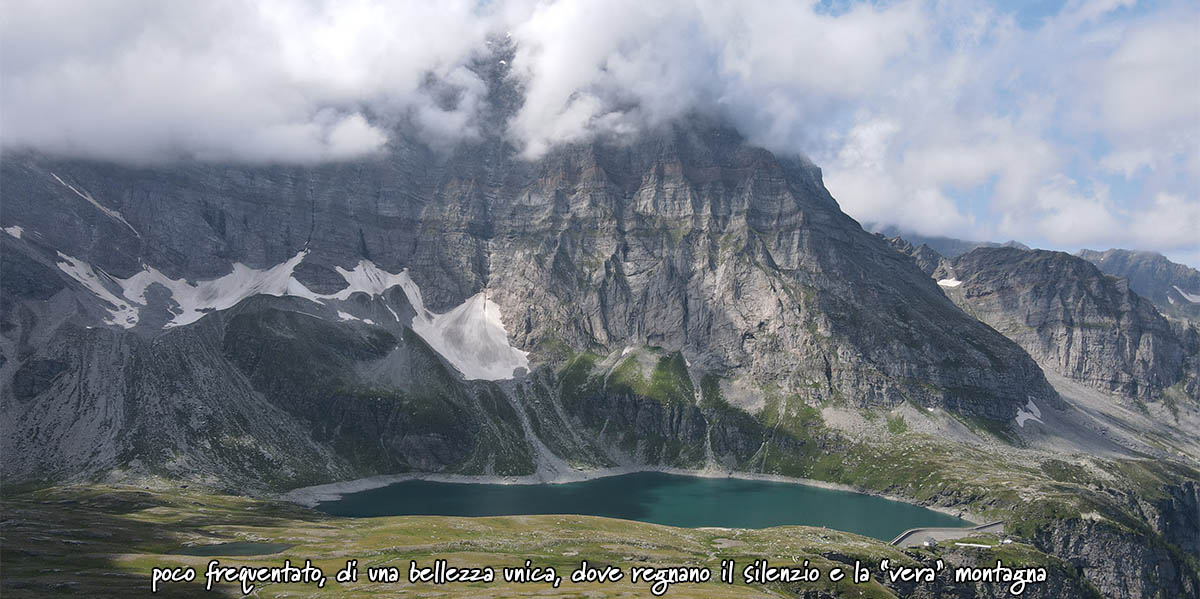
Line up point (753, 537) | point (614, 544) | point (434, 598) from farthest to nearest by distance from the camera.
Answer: point (753, 537), point (614, 544), point (434, 598)

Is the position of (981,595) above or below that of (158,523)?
below

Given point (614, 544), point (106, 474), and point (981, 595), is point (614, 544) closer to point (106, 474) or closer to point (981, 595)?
point (981, 595)

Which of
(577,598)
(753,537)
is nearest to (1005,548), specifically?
(753,537)

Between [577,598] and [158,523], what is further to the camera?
[158,523]

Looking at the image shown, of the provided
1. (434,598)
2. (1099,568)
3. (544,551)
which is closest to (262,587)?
(434,598)

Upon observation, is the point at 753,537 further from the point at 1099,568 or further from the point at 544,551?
the point at 1099,568

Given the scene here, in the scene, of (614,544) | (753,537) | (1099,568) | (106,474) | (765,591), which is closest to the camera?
(765,591)
